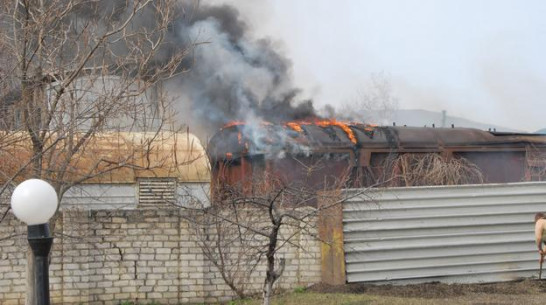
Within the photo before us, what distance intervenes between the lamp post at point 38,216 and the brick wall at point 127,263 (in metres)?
4.89

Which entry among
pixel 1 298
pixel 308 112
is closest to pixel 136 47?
pixel 1 298

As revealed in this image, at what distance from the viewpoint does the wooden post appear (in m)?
10.0

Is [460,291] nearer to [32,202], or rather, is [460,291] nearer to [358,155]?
[358,155]

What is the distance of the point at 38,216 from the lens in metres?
4.33

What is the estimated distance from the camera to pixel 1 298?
9266mm

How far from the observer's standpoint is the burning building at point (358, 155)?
12227 millimetres

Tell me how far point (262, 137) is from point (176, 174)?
190 centimetres

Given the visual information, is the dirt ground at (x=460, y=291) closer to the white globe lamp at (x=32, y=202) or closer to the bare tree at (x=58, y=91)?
the bare tree at (x=58, y=91)

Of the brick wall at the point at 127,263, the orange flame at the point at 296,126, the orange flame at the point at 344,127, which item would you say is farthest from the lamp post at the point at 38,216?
the orange flame at the point at 344,127

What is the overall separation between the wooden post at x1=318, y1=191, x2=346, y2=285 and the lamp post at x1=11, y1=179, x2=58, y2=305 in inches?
234

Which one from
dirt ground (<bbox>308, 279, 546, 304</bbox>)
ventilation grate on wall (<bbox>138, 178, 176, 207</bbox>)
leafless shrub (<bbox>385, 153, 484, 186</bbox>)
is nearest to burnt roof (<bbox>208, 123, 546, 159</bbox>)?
leafless shrub (<bbox>385, 153, 484, 186</bbox>)

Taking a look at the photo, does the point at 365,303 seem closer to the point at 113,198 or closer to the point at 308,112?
the point at 113,198

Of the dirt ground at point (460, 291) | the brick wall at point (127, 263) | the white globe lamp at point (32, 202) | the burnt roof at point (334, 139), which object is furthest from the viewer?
the burnt roof at point (334, 139)

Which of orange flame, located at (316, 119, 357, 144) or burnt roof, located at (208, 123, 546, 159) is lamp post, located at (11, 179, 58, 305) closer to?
burnt roof, located at (208, 123, 546, 159)
